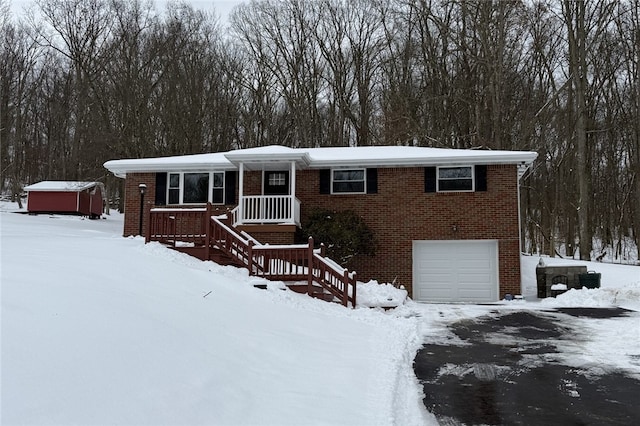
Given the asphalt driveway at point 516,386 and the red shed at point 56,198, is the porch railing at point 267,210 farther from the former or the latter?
the red shed at point 56,198

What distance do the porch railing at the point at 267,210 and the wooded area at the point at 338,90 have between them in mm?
13086

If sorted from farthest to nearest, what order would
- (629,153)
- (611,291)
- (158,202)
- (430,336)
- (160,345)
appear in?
1. (629,153)
2. (158,202)
3. (611,291)
4. (430,336)
5. (160,345)

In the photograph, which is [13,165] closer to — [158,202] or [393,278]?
[158,202]

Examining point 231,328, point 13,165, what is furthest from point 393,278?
point 13,165

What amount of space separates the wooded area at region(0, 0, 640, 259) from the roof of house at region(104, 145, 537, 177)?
33.9ft

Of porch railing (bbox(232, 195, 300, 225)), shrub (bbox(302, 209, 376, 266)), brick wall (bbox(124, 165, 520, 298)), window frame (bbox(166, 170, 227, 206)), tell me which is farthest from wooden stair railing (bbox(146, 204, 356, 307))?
window frame (bbox(166, 170, 227, 206))

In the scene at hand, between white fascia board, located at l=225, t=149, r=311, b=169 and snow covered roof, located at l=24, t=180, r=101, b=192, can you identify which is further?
snow covered roof, located at l=24, t=180, r=101, b=192

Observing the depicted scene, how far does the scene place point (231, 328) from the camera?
250 inches

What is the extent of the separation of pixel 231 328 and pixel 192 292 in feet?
5.19

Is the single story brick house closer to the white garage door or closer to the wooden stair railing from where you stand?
the white garage door

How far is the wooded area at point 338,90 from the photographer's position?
27.8 meters

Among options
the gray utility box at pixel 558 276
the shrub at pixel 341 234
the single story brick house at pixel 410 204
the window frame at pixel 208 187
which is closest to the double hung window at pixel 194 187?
the window frame at pixel 208 187

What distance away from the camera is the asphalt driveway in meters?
4.80

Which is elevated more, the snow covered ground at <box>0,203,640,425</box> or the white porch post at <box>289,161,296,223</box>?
the white porch post at <box>289,161,296,223</box>
